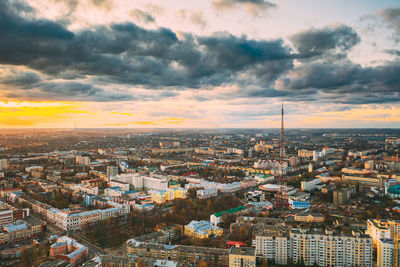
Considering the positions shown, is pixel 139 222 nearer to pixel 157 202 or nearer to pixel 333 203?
pixel 157 202

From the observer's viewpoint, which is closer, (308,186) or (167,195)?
(167,195)

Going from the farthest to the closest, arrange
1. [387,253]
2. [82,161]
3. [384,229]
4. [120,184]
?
[82,161] → [120,184] → [384,229] → [387,253]

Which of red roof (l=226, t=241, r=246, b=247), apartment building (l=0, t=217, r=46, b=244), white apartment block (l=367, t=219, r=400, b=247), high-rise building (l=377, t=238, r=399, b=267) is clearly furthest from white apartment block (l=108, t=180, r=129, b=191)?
high-rise building (l=377, t=238, r=399, b=267)

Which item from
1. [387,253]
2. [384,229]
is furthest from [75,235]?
[384,229]

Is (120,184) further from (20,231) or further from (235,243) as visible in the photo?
(235,243)

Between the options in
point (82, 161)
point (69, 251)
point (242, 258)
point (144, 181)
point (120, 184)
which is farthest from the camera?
point (82, 161)

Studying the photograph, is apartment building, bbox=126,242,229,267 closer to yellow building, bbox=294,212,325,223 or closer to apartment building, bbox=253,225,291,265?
apartment building, bbox=253,225,291,265

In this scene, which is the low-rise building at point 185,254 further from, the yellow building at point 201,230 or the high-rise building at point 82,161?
the high-rise building at point 82,161

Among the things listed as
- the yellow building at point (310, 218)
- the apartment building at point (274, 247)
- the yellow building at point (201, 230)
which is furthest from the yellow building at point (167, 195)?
the apartment building at point (274, 247)
